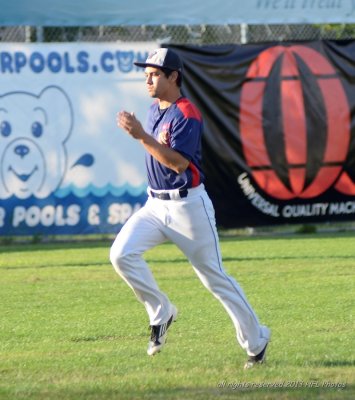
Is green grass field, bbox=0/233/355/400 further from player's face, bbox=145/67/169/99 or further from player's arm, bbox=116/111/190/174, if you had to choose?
player's face, bbox=145/67/169/99

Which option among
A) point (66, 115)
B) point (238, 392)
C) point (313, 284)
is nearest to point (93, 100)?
point (66, 115)

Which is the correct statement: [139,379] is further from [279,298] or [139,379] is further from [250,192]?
[250,192]

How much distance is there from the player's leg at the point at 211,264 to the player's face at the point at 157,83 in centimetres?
69

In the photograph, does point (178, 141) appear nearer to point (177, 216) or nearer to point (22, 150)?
point (177, 216)

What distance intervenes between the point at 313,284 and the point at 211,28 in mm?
7378

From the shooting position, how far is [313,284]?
449 inches

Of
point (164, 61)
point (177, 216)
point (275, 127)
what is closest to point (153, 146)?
point (177, 216)

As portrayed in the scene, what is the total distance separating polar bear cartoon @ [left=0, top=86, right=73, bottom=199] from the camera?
15.9 metres

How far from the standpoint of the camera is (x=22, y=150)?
15.9 metres

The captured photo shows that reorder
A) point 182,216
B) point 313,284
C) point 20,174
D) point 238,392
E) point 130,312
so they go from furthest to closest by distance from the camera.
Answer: point 20,174, point 313,284, point 130,312, point 182,216, point 238,392

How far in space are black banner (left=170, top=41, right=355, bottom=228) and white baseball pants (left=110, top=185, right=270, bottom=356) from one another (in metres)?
9.00

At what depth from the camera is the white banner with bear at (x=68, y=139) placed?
15945mm

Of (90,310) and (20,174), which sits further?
(20,174)

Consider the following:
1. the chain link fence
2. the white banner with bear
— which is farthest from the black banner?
the white banner with bear
